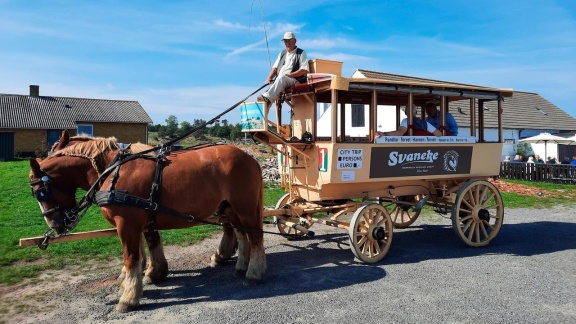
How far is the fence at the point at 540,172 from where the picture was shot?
1841 centimetres

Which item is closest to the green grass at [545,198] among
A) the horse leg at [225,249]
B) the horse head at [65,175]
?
the horse leg at [225,249]

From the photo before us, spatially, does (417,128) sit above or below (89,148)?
above

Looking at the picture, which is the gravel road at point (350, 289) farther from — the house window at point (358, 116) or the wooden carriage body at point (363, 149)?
the house window at point (358, 116)

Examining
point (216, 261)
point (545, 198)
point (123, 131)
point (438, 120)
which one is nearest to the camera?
point (216, 261)

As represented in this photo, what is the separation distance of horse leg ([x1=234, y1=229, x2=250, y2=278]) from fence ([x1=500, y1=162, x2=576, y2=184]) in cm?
1753

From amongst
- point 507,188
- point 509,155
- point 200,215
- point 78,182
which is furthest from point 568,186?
point 78,182

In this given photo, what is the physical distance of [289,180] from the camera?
23.4 ft

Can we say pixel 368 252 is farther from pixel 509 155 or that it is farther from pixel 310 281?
pixel 509 155

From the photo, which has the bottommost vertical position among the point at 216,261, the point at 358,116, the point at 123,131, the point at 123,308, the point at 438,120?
the point at 123,308

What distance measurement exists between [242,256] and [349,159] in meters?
2.13

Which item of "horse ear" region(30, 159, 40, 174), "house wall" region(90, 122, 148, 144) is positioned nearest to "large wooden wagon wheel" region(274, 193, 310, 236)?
"horse ear" region(30, 159, 40, 174)

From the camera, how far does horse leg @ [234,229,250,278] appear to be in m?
5.88

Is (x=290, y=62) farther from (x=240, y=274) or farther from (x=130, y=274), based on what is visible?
(x=130, y=274)

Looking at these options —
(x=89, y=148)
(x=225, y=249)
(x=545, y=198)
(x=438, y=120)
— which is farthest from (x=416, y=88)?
(x=545, y=198)
